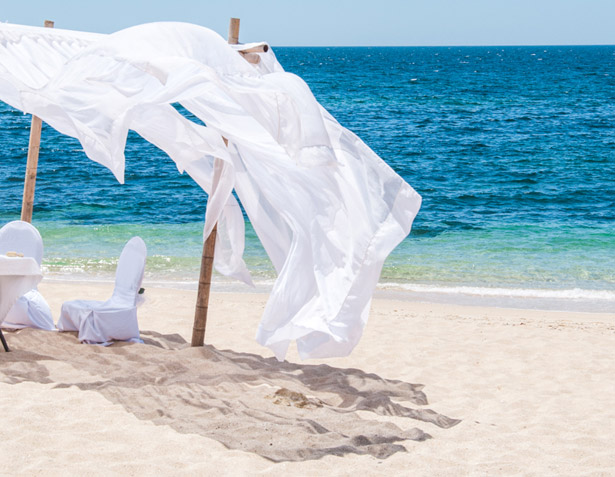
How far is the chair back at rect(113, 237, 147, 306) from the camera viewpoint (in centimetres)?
580

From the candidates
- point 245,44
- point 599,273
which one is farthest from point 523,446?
point 599,273

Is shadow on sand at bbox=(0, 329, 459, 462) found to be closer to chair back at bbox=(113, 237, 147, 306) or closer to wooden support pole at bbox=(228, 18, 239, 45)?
chair back at bbox=(113, 237, 147, 306)

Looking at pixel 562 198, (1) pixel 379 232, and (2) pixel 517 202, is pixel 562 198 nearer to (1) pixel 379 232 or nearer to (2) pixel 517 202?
(2) pixel 517 202

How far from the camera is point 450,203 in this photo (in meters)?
16.8

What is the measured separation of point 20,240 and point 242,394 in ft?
8.17

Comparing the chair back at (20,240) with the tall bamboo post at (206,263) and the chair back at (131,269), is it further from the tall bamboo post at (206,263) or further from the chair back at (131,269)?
the tall bamboo post at (206,263)

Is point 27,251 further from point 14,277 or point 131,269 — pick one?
point 131,269

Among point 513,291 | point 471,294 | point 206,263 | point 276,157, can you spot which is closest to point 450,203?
point 513,291

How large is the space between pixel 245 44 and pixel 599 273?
762 centimetres

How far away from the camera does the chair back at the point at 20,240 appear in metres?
5.92

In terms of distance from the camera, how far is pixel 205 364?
5.20 metres

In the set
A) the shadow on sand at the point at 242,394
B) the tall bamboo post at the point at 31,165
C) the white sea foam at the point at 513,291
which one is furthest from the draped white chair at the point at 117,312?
the white sea foam at the point at 513,291

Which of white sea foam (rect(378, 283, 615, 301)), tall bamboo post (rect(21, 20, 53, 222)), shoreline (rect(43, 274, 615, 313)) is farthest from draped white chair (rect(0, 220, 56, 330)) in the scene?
white sea foam (rect(378, 283, 615, 301))

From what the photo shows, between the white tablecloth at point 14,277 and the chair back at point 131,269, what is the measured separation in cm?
71
